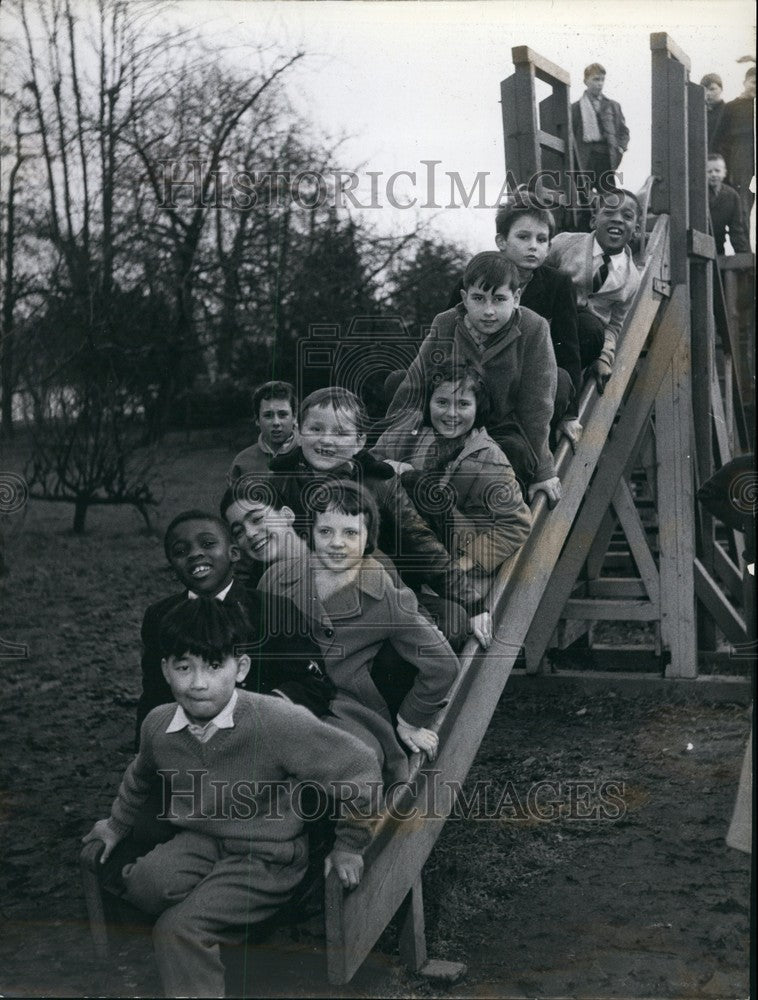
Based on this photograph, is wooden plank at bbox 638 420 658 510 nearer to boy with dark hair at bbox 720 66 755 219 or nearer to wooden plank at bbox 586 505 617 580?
wooden plank at bbox 586 505 617 580

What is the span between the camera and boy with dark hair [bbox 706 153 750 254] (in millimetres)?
5836

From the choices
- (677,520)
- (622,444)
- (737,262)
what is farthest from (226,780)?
(737,262)

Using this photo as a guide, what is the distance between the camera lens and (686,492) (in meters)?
6.09

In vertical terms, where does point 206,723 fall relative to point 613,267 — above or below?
below

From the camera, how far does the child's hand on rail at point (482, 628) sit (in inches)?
141

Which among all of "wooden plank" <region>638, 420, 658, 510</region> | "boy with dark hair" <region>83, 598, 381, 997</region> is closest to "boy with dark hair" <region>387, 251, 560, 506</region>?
"boy with dark hair" <region>83, 598, 381, 997</region>

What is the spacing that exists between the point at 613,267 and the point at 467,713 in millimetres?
2277

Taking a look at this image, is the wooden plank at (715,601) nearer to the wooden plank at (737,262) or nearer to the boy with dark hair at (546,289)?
the wooden plank at (737,262)

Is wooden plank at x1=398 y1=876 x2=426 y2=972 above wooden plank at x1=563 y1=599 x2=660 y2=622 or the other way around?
the other way around

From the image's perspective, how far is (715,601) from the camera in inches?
237

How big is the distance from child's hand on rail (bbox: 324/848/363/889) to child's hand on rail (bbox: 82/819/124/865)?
1.92 ft

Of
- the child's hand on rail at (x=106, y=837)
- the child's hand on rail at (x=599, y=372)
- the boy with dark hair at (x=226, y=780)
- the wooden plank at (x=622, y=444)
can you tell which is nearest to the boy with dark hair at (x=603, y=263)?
the child's hand on rail at (x=599, y=372)

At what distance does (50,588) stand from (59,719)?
0.53 m

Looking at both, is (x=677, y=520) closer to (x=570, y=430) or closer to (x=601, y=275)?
(x=601, y=275)
